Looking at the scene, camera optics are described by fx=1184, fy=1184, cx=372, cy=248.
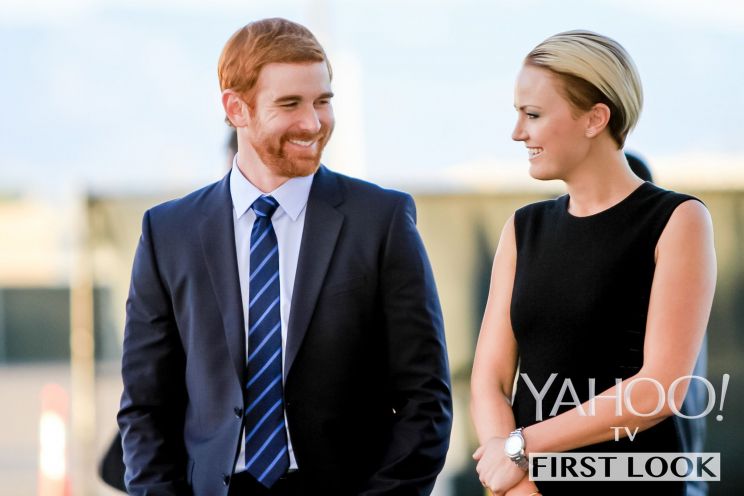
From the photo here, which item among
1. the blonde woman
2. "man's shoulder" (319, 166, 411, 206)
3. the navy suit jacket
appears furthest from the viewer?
"man's shoulder" (319, 166, 411, 206)

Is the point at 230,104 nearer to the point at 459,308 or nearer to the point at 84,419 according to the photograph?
the point at 459,308

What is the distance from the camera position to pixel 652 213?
2.15 meters

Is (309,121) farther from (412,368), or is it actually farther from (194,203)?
(412,368)

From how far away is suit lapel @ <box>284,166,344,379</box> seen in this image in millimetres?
2463

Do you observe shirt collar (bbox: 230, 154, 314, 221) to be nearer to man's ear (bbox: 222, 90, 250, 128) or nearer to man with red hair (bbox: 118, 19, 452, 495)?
man with red hair (bbox: 118, 19, 452, 495)

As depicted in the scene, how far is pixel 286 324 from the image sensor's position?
249cm

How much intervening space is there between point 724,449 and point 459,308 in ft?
3.23

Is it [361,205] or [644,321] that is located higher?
[361,205]

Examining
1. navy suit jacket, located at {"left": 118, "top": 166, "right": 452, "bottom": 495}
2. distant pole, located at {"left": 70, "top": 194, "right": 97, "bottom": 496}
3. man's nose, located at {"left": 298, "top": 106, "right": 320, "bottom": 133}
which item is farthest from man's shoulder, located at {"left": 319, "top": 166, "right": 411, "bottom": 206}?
distant pole, located at {"left": 70, "top": 194, "right": 97, "bottom": 496}

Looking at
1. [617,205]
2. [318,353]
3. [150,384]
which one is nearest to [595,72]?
[617,205]

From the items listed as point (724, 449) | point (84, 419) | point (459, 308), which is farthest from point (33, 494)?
point (724, 449)

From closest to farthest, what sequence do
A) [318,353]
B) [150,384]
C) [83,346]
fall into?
[318,353]
[150,384]
[83,346]

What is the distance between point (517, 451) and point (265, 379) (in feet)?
1.87

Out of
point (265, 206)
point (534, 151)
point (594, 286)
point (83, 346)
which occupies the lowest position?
point (83, 346)
